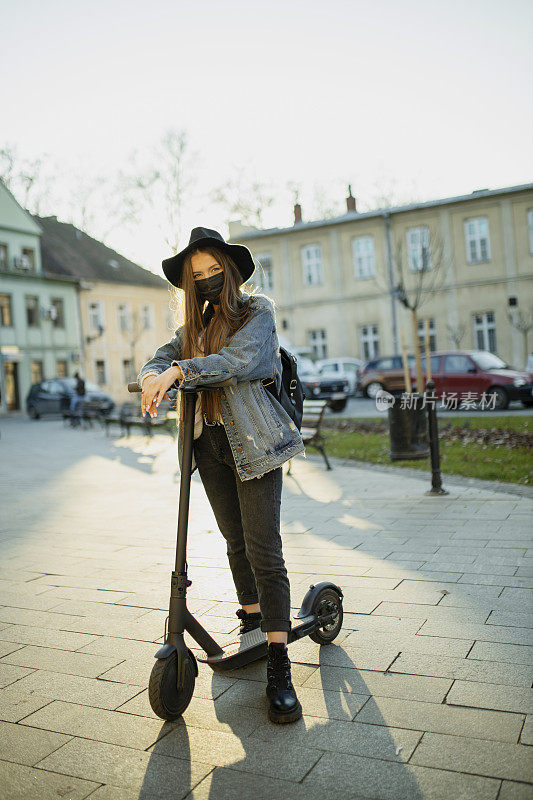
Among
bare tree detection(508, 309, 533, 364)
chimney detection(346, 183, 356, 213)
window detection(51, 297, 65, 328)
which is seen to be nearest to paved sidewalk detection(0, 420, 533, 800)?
bare tree detection(508, 309, 533, 364)

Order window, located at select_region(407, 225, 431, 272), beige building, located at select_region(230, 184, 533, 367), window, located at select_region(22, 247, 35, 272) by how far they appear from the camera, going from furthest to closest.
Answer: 1. window, located at select_region(22, 247, 35, 272)
2. window, located at select_region(407, 225, 431, 272)
3. beige building, located at select_region(230, 184, 533, 367)

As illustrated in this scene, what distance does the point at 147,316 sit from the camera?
49.2 metres

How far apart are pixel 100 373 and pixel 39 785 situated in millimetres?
44217

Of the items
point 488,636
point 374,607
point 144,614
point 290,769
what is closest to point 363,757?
point 290,769

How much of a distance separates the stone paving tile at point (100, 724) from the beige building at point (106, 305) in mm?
41519

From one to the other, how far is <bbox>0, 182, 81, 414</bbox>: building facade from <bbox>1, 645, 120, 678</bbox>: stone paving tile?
36.6 m

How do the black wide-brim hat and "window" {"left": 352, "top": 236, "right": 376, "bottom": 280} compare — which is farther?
"window" {"left": 352, "top": 236, "right": 376, "bottom": 280}

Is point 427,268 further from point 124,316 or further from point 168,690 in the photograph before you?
point 168,690

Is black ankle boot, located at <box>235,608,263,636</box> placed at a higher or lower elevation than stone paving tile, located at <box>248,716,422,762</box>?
higher

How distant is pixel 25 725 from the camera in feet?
9.74

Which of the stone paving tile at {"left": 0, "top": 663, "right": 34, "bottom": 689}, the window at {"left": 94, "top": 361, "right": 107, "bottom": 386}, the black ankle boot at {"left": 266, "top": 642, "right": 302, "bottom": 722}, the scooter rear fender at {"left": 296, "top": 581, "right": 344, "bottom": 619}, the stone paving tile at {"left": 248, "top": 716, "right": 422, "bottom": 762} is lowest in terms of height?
the stone paving tile at {"left": 248, "top": 716, "right": 422, "bottom": 762}

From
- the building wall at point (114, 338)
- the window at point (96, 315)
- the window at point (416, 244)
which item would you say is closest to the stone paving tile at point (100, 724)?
the window at point (416, 244)

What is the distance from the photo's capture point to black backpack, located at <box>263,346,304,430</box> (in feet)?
10.8

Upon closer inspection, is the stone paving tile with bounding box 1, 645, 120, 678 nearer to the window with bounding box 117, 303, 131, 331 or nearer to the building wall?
the building wall
